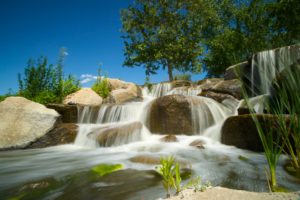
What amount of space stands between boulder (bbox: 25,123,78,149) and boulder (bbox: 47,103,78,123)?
127cm

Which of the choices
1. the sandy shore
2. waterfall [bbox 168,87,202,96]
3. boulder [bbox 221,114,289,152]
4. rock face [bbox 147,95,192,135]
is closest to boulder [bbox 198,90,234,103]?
rock face [bbox 147,95,192,135]

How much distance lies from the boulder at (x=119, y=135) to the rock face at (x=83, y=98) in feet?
17.8

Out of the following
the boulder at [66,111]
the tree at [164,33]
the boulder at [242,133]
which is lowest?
the boulder at [242,133]

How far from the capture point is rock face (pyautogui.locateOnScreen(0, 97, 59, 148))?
7938 millimetres

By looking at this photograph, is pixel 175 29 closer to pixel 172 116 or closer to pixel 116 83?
pixel 116 83

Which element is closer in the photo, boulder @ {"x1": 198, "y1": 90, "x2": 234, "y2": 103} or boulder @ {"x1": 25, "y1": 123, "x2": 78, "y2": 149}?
boulder @ {"x1": 25, "y1": 123, "x2": 78, "y2": 149}

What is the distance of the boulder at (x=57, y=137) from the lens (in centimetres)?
820

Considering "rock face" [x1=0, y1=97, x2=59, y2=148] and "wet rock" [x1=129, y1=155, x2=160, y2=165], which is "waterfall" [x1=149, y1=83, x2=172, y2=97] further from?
"wet rock" [x1=129, y1=155, x2=160, y2=165]

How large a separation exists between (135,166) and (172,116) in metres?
3.80

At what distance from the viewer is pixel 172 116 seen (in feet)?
26.2

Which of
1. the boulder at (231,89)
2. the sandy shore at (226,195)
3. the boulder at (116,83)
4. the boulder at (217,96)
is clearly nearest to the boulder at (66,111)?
the boulder at (217,96)

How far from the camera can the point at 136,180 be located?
3514 mm

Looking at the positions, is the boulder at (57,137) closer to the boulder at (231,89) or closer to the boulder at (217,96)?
the boulder at (217,96)

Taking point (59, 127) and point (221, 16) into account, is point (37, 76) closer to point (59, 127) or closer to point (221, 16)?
point (59, 127)
